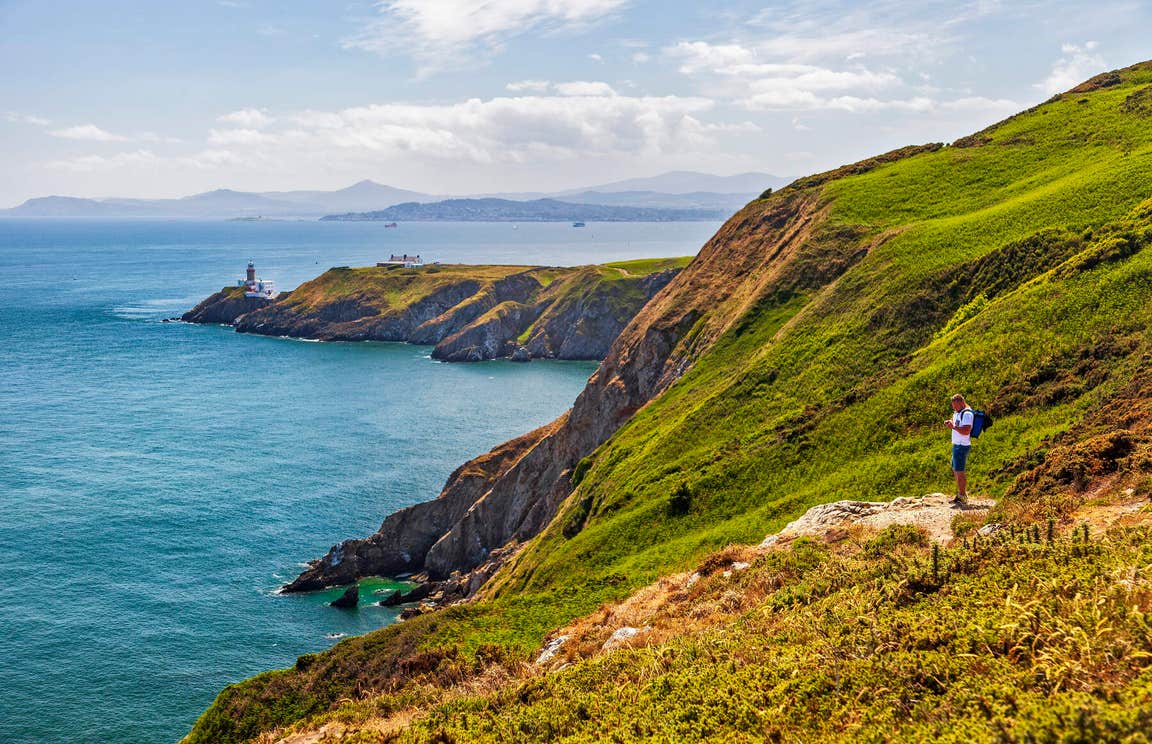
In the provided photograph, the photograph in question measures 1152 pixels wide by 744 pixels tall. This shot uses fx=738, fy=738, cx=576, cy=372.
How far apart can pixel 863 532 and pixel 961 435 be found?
3682 millimetres

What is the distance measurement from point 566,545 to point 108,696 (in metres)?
32.1

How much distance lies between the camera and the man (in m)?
19.7

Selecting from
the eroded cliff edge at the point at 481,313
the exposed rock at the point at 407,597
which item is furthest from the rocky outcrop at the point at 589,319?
the exposed rock at the point at 407,597

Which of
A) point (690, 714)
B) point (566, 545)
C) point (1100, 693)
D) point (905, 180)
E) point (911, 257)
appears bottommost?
point (566, 545)

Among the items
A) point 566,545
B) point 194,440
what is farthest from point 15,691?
point 194,440

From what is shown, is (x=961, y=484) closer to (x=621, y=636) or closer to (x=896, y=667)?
(x=621, y=636)

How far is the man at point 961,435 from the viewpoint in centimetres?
1969

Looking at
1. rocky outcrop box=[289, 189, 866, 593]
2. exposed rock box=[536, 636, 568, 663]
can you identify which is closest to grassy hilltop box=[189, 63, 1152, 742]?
exposed rock box=[536, 636, 568, 663]

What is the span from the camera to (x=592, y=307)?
169m

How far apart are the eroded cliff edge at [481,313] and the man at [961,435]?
144 metres

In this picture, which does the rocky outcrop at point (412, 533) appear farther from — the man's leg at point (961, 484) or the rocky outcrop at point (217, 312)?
the rocky outcrop at point (217, 312)

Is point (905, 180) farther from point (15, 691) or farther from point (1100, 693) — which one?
point (15, 691)

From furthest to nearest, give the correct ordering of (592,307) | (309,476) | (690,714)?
1. (592,307)
2. (309,476)
3. (690,714)

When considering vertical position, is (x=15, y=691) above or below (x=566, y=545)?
below
